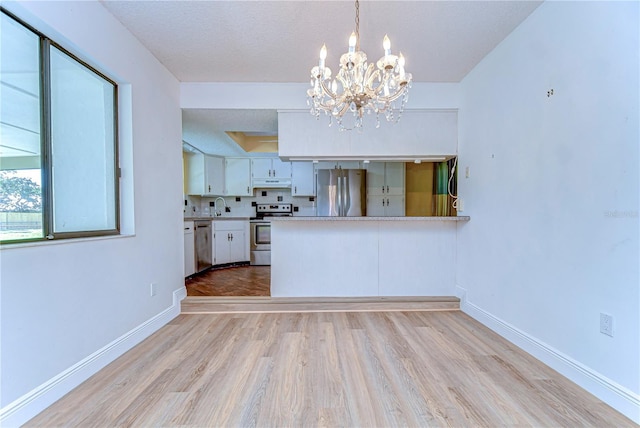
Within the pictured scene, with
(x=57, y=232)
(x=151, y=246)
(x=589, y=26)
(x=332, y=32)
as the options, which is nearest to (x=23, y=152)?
(x=57, y=232)

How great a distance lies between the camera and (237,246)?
4996 mm

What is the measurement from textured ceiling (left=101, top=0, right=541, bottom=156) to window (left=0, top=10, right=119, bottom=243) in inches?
24.3

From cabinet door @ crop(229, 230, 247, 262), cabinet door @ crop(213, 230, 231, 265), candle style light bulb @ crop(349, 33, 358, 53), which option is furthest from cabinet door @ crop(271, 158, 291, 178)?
candle style light bulb @ crop(349, 33, 358, 53)

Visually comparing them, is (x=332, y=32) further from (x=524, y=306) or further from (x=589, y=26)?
(x=524, y=306)

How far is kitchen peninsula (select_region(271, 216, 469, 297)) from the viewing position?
116 inches

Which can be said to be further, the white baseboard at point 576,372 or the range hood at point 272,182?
the range hood at point 272,182

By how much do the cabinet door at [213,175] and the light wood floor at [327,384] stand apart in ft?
10.2

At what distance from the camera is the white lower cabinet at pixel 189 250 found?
3938 millimetres

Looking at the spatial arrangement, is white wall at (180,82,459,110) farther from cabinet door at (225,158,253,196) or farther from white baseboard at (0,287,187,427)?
cabinet door at (225,158,253,196)

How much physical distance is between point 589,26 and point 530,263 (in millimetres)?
1544

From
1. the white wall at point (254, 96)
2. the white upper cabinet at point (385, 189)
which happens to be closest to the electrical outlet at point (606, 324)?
the white wall at point (254, 96)

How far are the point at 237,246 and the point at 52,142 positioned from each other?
11.7ft

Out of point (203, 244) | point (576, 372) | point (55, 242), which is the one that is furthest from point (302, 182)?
point (576, 372)

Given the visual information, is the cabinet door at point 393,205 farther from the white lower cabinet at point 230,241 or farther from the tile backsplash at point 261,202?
the white lower cabinet at point 230,241
